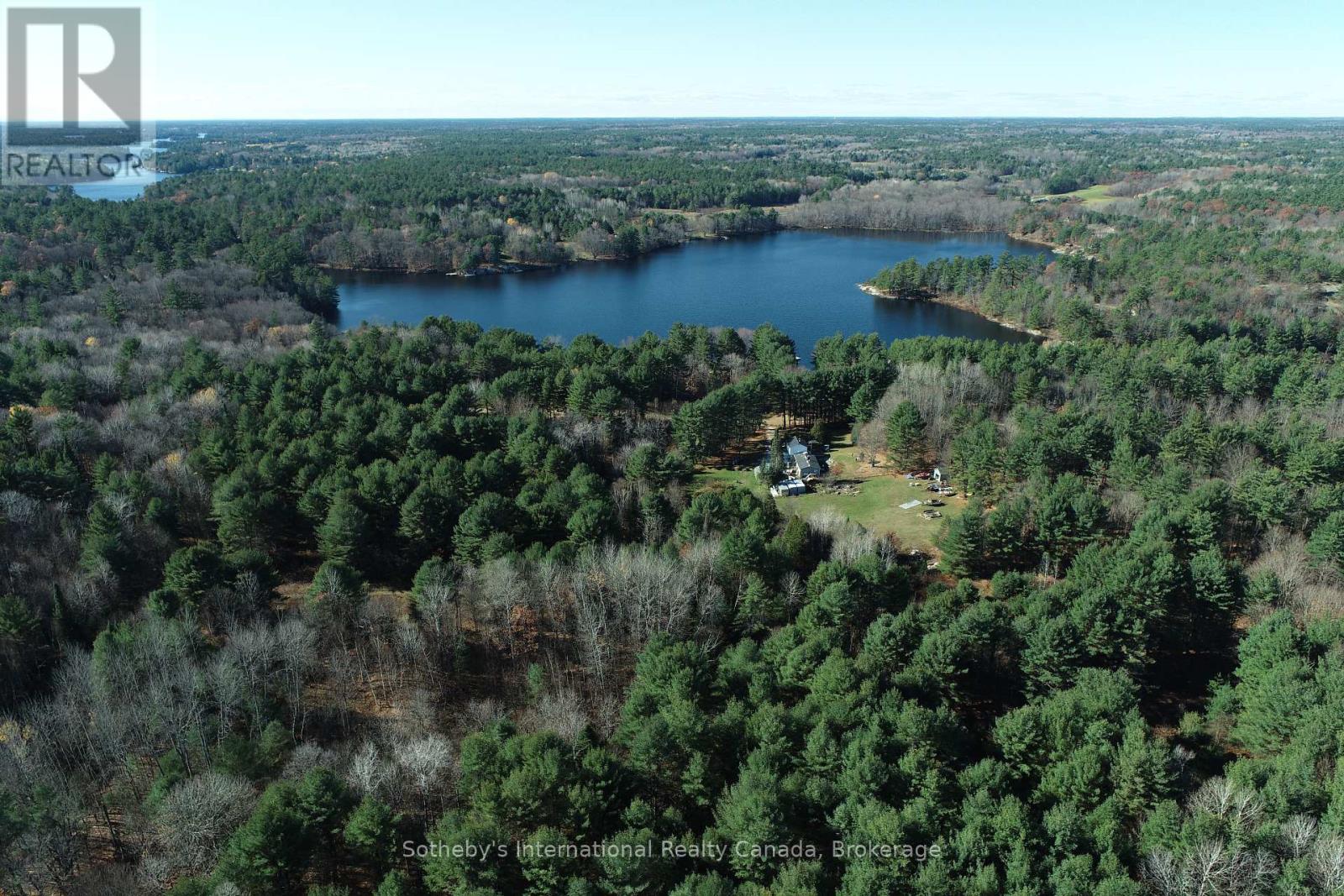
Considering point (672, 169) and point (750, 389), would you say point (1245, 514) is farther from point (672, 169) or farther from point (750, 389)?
point (672, 169)

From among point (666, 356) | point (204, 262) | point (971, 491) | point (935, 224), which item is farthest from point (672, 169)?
point (971, 491)

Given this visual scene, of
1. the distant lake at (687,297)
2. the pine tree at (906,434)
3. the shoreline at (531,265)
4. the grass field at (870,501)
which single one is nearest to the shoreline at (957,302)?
the distant lake at (687,297)

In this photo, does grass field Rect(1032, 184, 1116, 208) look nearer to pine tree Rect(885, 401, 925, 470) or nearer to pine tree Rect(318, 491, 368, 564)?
pine tree Rect(885, 401, 925, 470)

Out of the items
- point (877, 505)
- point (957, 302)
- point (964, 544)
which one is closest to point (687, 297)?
point (957, 302)

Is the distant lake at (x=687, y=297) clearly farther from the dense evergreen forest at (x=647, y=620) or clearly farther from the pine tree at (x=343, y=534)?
the pine tree at (x=343, y=534)

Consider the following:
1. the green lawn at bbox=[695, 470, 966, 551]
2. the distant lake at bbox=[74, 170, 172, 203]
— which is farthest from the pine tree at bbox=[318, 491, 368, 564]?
the distant lake at bbox=[74, 170, 172, 203]

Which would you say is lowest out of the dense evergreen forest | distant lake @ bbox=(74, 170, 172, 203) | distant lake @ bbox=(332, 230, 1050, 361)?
the dense evergreen forest
